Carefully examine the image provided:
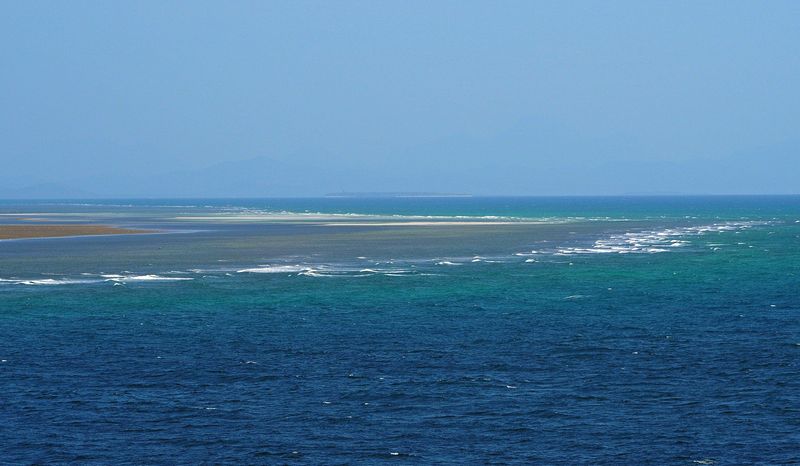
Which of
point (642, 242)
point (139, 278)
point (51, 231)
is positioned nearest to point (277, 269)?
point (139, 278)

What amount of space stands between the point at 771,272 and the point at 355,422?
4259 cm

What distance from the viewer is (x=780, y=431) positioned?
22.6m

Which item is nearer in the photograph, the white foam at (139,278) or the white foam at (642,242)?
the white foam at (139,278)

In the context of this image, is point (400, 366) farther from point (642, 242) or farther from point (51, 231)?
point (51, 231)

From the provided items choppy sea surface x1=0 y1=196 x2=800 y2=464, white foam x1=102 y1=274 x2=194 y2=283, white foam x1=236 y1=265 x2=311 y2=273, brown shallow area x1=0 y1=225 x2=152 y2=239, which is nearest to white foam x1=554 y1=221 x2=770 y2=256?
choppy sea surface x1=0 y1=196 x2=800 y2=464

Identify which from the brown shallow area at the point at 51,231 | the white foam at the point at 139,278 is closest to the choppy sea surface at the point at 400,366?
the white foam at the point at 139,278

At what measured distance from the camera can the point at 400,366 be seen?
30.0 meters

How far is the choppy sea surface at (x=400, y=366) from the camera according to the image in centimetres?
2188

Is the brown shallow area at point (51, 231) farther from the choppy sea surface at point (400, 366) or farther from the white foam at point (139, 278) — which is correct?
the white foam at point (139, 278)

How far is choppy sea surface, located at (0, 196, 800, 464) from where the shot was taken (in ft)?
71.8

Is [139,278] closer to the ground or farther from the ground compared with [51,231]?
closer to the ground

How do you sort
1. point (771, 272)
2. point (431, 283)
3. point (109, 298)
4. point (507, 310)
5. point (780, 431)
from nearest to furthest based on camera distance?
point (780, 431)
point (507, 310)
point (109, 298)
point (431, 283)
point (771, 272)

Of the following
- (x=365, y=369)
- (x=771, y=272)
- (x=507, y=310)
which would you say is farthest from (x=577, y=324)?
(x=771, y=272)

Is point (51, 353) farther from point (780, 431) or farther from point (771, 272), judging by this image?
point (771, 272)
